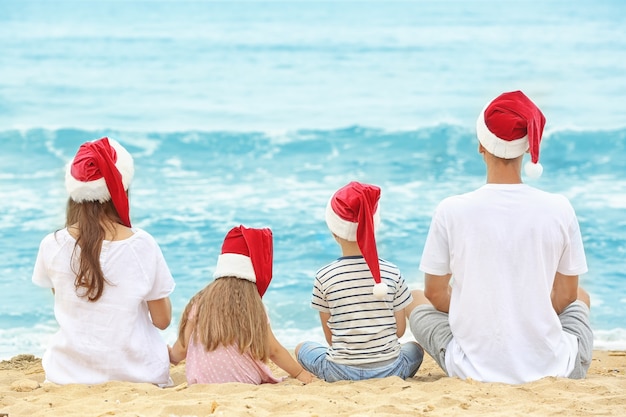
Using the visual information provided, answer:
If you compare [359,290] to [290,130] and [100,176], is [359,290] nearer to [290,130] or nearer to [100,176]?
[100,176]

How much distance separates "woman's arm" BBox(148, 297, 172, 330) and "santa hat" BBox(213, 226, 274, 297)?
0.91ft

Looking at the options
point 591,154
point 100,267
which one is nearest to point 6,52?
point 591,154

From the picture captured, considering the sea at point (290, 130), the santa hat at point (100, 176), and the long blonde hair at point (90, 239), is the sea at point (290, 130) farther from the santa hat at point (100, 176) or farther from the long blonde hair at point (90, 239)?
the santa hat at point (100, 176)

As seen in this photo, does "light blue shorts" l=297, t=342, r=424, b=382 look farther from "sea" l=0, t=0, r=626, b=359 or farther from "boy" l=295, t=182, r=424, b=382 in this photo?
"sea" l=0, t=0, r=626, b=359

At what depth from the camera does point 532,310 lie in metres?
3.66

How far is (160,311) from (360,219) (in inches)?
38.8

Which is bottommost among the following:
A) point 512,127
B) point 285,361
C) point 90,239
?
point 285,361

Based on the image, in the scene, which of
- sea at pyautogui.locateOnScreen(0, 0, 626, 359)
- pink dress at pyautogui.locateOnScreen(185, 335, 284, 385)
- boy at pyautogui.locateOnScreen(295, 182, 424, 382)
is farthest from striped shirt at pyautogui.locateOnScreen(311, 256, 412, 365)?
sea at pyautogui.locateOnScreen(0, 0, 626, 359)

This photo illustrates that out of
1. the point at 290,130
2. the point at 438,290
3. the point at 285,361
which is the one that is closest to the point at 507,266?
the point at 438,290

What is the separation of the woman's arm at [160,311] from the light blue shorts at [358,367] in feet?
2.25

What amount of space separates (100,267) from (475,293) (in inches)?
62.2

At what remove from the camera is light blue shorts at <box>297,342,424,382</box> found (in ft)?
13.1

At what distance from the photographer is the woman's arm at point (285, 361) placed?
400cm

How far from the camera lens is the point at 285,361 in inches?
160
